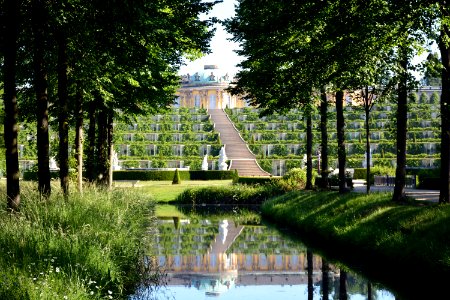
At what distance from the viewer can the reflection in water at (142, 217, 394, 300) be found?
11.9 meters

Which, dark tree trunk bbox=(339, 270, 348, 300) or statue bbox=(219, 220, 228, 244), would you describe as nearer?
dark tree trunk bbox=(339, 270, 348, 300)

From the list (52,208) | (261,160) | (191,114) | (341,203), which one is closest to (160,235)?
(341,203)

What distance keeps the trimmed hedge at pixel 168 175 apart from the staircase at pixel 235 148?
23.8 feet

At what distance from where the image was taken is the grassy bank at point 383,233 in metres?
12.3

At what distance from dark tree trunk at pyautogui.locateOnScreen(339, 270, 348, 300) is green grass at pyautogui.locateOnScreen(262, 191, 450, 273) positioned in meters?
1.11

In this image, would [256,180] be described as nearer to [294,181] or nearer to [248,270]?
[294,181]

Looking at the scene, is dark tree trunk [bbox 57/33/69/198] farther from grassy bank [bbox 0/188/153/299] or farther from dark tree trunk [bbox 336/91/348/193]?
dark tree trunk [bbox 336/91/348/193]

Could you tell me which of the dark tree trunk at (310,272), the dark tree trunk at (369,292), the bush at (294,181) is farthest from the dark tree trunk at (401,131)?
the bush at (294,181)

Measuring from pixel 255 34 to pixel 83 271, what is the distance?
1021 centimetres

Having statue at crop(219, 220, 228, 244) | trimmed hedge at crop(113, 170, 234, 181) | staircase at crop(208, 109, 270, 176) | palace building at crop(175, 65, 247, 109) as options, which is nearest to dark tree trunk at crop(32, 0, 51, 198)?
statue at crop(219, 220, 228, 244)

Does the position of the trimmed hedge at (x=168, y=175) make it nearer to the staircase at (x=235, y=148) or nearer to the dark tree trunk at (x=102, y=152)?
the staircase at (x=235, y=148)

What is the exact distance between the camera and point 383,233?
15133mm

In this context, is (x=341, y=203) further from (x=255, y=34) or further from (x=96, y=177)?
(x=96, y=177)

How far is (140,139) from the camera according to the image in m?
78.1
